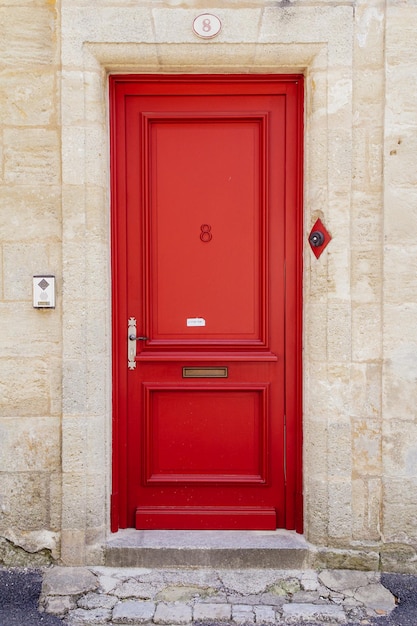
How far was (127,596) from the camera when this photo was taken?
3.38 metres

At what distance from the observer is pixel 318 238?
3.61 meters

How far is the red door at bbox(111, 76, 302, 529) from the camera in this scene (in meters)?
3.80

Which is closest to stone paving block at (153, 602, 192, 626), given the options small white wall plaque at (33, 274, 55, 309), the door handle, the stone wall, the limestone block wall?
the stone wall

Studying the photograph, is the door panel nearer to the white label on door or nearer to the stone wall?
the white label on door

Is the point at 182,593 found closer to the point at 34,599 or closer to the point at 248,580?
the point at 248,580

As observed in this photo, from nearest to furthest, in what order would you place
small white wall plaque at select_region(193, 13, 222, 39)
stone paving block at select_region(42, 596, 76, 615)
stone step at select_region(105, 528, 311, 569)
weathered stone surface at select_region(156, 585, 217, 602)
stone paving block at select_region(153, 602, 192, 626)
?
stone paving block at select_region(153, 602, 192, 626) → stone paving block at select_region(42, 596, 76, 615) → weathered stone surface at select_region(156, 585, 217, 602) → small white wall plaque at select_region(193, 13, 222, 39) → stone step at select_region(105, 528, 311, 569)

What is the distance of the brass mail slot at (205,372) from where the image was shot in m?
3.85

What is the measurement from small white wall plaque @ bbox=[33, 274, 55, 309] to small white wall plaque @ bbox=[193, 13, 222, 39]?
1.63 metres

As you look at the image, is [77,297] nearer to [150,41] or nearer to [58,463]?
[58,463]

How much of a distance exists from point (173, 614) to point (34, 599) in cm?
78

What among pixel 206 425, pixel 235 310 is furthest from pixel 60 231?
pixel 206 425

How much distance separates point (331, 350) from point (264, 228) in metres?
0.84

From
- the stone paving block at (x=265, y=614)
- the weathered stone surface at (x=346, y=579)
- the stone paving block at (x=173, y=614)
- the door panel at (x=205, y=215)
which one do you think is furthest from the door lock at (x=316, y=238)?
the stone paving block at (x=173, y=614)

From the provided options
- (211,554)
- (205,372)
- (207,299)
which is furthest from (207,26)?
(211,554)
